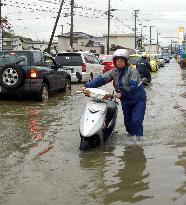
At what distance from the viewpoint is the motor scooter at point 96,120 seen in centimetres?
745

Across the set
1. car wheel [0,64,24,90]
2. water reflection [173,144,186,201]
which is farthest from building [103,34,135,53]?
water reflection [173,144,186,201]

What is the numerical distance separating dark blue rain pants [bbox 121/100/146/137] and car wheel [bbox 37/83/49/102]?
21.3ft

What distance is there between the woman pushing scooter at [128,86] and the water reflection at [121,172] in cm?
46

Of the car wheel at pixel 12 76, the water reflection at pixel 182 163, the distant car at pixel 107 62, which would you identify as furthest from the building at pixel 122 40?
the water reflection at pixel 182 163

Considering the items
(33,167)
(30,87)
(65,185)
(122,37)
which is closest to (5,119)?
(30,87)

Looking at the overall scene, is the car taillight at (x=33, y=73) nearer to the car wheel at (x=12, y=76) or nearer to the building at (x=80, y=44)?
the car wheel at (x=12, y=76)

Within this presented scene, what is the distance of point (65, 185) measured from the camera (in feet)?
18.5

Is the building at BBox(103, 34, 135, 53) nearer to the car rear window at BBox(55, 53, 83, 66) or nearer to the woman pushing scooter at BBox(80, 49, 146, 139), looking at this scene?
the car rear window at BBox(55, 53, 83, 66)

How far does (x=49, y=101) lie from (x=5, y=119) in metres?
3.93

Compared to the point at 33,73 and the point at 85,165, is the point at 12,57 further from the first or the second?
the point at 85,165

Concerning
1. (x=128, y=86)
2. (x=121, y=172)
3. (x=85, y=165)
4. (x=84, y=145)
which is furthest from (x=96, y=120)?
(x=121, y=172)

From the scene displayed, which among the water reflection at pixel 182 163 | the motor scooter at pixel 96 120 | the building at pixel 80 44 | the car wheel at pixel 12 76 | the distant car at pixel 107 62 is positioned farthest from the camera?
the building at pixel 80 44

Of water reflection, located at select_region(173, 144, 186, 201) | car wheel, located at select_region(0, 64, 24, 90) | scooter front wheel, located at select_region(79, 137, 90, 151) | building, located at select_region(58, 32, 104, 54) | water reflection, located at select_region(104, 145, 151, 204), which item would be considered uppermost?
building, located at select_region(58, 32, 104, 54)

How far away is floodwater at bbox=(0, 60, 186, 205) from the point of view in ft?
17.2
